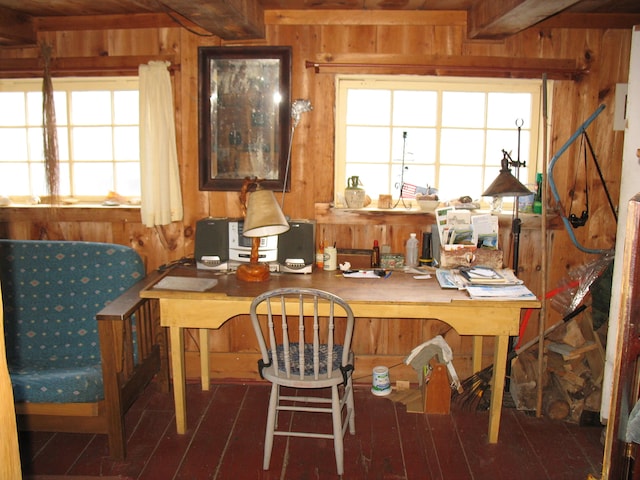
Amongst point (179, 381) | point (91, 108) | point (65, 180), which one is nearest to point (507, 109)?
point (179, 381)

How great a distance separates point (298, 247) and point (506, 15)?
1503 mm

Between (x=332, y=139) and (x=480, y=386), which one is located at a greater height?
(x=332, y=139)

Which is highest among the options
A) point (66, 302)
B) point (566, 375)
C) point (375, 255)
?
point (375, 255)

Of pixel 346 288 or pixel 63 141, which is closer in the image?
pixel 346 288

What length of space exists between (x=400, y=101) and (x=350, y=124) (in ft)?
1.06

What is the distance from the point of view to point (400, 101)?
10.8 feet

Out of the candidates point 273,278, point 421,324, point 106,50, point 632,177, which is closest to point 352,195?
point 273,278

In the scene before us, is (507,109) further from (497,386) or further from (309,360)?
(309,360)

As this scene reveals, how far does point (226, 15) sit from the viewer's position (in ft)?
8.40

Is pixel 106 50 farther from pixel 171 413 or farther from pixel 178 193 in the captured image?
pixel 171 413

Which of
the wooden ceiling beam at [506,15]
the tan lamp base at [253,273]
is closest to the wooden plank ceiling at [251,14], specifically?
the wooden ceiling beam at [506,15]

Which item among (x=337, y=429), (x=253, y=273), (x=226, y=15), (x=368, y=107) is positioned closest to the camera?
(x=337, y=429)

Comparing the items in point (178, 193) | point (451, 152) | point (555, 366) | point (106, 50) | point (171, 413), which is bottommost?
point (171, 413)

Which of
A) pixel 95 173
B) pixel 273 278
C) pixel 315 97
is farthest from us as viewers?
pixel 95 173
